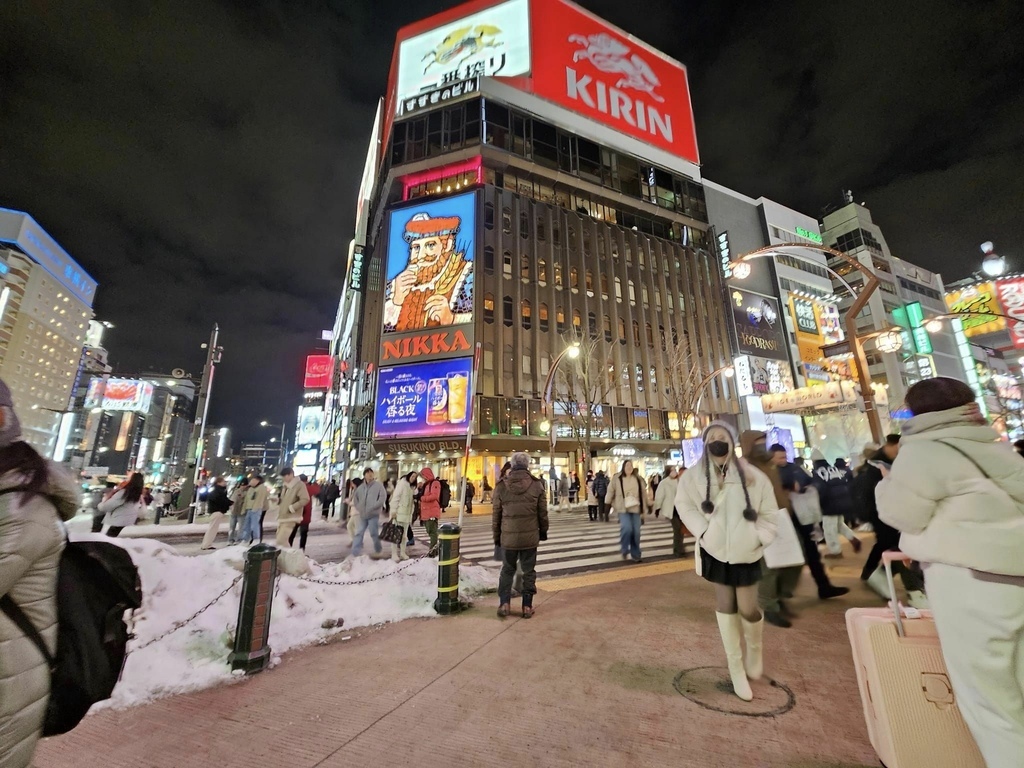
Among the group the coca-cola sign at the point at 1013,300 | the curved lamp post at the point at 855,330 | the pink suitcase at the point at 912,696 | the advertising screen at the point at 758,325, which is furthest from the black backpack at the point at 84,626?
the advertising screen at the point at 758,325

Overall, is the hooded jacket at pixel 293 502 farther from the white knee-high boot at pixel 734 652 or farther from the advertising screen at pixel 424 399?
the advertising screen at pixel 424 399

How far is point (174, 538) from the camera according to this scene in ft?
45.3

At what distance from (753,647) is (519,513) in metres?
2.73

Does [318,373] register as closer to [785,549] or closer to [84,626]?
[785,549]

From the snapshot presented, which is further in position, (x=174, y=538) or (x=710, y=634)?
(x=174, y=538)

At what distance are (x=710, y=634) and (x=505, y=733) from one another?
2.69 meters

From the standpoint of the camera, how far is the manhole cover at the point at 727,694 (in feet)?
10.2

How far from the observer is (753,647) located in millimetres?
3488

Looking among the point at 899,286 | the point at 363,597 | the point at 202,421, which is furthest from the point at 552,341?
the point at 899,286

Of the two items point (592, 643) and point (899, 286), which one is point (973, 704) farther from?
point (899, 286)

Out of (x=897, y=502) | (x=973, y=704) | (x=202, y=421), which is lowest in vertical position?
(x=973, y=704)

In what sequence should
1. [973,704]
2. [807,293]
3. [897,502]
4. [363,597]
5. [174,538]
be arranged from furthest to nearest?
[807,293] → [174,538] → [363,597] → [897,502] → [973,704]

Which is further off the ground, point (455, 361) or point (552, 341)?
point (552, 341)

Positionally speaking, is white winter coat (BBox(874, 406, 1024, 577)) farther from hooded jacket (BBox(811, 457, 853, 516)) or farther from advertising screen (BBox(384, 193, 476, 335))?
advertising screen (BBox(384, 193, 476, 335))
